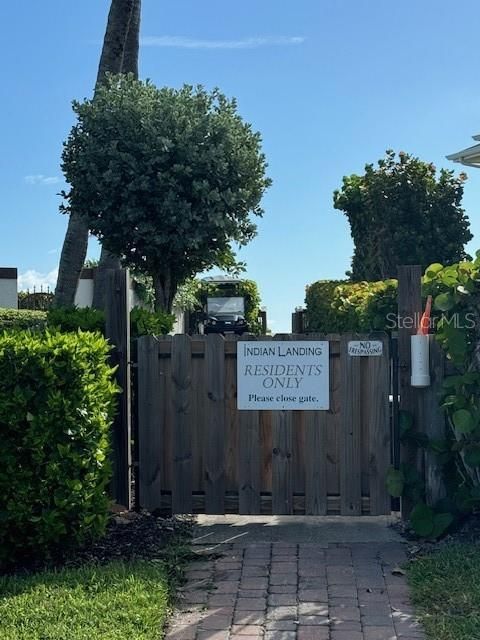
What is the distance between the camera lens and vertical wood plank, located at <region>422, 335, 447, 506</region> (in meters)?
4.95

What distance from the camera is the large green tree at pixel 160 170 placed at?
10.7m

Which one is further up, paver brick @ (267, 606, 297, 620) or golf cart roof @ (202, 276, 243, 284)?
golf cart roof @ (202, 276, 243, 284)

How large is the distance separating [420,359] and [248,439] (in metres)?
1.34

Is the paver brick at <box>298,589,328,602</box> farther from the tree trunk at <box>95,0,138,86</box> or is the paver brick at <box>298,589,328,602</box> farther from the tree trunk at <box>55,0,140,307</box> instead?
the tree trunk at <box>95,0,138,86</box>

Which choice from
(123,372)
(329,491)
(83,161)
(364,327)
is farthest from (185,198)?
(329,491)

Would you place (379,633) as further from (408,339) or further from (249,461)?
(408,339)

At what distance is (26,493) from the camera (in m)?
4.13

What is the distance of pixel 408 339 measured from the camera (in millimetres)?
5051

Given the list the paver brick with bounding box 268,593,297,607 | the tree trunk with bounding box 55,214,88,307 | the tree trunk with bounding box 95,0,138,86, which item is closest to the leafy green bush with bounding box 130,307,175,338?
the paver brick with bounding box 268,593,297,607

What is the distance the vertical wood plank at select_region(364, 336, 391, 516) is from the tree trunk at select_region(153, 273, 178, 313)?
7.33 meters

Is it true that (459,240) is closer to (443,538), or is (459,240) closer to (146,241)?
(146,241)

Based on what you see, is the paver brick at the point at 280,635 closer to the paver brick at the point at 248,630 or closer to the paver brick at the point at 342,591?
the paver brick at the point at 248,630

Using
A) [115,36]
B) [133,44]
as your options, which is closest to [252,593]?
[115,36]

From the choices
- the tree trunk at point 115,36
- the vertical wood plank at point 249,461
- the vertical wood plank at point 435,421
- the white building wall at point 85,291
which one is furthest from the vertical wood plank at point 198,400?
the white building wall at point 85,291
